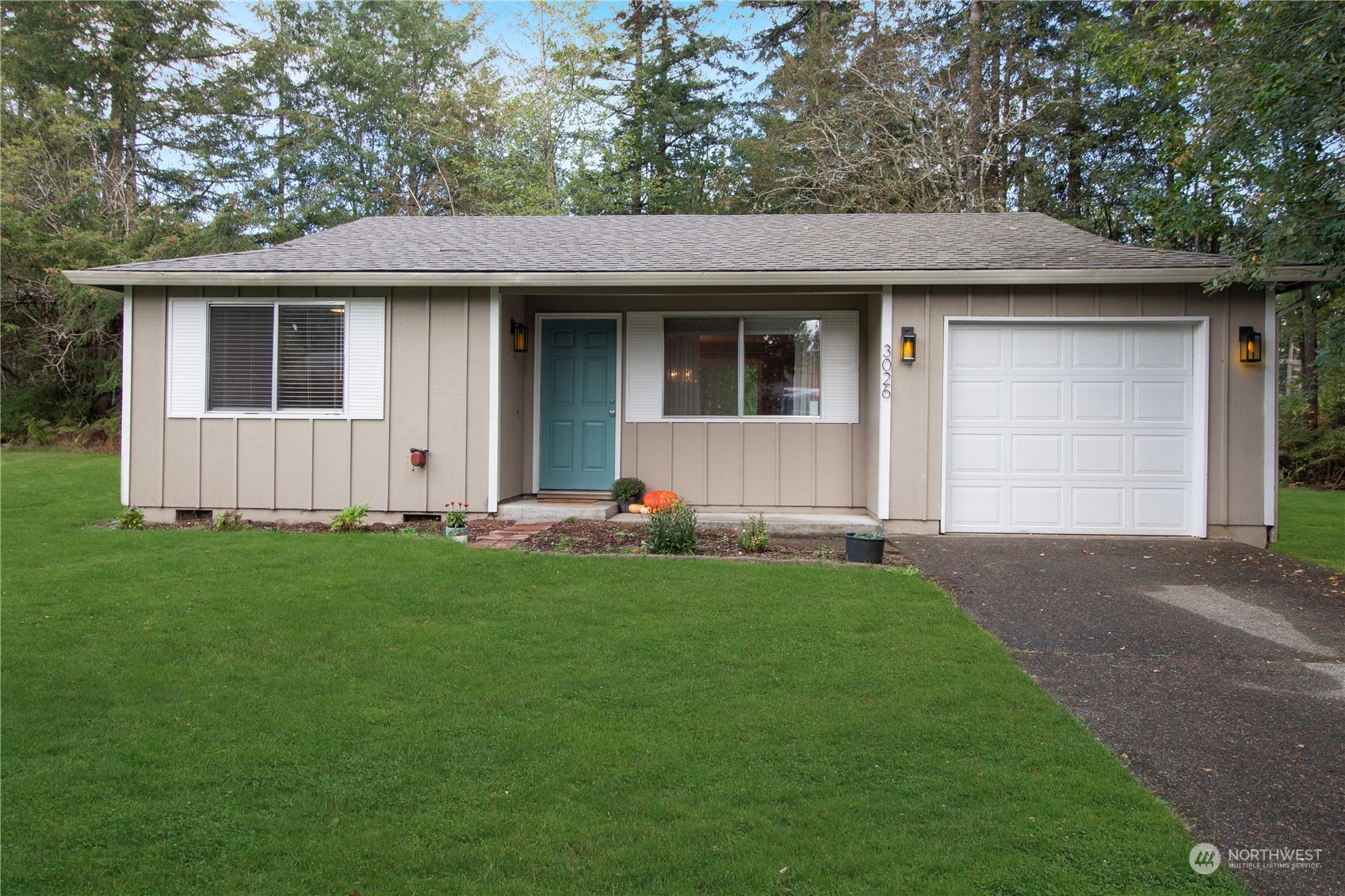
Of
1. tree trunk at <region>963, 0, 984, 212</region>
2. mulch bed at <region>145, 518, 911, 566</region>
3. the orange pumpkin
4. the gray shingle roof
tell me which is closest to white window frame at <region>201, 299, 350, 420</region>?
the gray shingle roof

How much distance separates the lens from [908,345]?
24.8 feet

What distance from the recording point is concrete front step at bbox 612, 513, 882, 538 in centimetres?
774

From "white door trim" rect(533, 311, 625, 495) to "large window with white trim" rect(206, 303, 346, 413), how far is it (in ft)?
6.53

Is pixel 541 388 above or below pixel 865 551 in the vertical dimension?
above

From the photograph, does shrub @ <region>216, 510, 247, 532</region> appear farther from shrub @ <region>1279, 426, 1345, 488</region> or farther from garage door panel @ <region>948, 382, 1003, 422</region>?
shrub @ <region>1279, 426, 1345, 488</region>

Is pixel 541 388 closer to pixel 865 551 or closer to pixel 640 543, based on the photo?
pixel 640 543

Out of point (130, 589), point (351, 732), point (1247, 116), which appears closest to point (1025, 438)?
point (1247, 116)

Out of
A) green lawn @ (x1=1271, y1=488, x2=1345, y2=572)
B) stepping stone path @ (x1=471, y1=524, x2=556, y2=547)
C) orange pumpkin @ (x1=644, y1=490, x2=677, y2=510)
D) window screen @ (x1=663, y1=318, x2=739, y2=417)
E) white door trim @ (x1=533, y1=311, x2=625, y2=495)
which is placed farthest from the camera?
white door trim @ (x1=533, y1=311, x2=625, y2=495)

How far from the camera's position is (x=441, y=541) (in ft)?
22.7

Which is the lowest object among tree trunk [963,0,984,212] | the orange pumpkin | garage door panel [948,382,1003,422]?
the orange pumpkin

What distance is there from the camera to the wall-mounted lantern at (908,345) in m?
7.57

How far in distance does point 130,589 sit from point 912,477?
6137 millimetres

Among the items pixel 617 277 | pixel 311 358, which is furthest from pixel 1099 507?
pixel 311 358

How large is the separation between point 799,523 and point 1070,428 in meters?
2.63
